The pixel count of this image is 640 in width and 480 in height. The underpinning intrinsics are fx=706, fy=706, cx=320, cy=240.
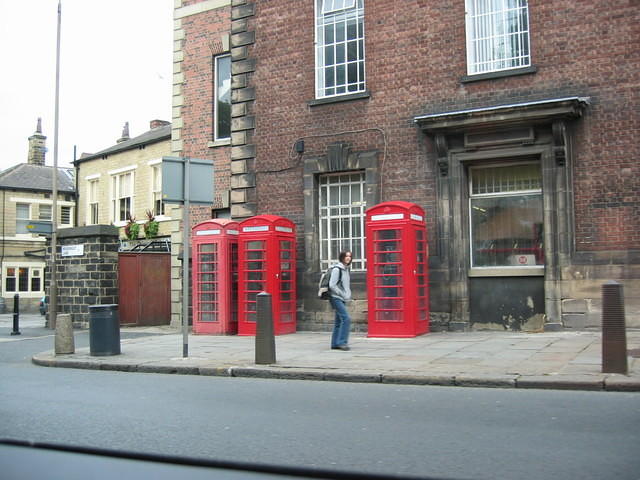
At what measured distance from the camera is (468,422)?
637cm

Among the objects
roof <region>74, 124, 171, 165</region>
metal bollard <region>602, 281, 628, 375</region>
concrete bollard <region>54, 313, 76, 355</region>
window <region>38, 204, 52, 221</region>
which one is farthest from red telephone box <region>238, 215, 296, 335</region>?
window <region>38, 204, 52, 221</region>

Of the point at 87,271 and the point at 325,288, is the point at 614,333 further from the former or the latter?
the point at 87,271

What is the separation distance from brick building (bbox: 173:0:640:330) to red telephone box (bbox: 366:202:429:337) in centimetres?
88

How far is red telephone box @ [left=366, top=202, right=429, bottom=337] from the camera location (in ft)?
44.4

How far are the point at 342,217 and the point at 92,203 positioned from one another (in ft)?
75.1

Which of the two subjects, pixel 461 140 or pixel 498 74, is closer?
pixel 498 74

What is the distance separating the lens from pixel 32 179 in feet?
143

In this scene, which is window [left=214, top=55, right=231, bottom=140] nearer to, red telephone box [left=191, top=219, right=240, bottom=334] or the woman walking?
red telephone box [left=191, top=219, right=240, bottom=334]

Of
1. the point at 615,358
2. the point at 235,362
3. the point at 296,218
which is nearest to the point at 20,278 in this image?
the point at 296,218

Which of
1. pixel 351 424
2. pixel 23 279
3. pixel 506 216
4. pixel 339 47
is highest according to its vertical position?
pixel 339 47

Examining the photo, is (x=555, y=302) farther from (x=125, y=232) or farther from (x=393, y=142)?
(x=125, y=232)

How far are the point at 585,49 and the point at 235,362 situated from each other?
28.5 feet

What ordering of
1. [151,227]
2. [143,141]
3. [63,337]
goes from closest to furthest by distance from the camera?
1. [63,337]
2. [151,227]
3. [143,141]

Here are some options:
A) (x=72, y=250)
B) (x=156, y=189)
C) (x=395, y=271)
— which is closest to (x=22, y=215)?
(x=156, y=189)
